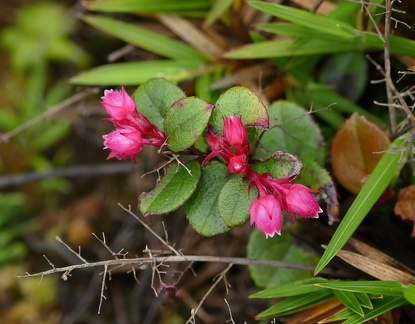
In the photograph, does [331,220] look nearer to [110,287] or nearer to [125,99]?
[125,99]

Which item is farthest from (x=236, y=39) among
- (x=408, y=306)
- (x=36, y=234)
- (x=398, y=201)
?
(x=36, y=234)

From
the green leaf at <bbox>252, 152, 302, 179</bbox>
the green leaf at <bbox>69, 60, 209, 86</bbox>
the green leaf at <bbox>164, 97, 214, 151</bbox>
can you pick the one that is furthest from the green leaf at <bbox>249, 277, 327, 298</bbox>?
the green leaf at <bbox>69, 60, 209, 86</bbox>

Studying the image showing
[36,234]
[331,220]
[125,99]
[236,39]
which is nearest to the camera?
[125,99]

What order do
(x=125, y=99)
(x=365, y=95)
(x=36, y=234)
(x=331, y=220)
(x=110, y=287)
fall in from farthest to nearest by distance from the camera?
(x=36, y=234) → (x=110, y=287) → (x=365, y=95) → (x=331, y=220) → (x=125, y=99)

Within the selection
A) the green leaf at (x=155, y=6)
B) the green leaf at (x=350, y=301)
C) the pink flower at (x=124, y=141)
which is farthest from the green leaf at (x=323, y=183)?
the green leaf at (x=155, y=6)

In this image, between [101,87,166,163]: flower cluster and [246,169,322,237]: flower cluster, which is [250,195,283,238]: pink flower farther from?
[101,87,166,163]: flower cluster

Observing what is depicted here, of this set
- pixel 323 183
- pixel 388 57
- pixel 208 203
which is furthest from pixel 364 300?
pixel 388 57

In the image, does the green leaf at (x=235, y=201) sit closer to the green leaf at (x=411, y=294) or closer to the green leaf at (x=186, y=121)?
the green leaf at (x=186, y=121)

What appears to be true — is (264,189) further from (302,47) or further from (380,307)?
(302,47)
